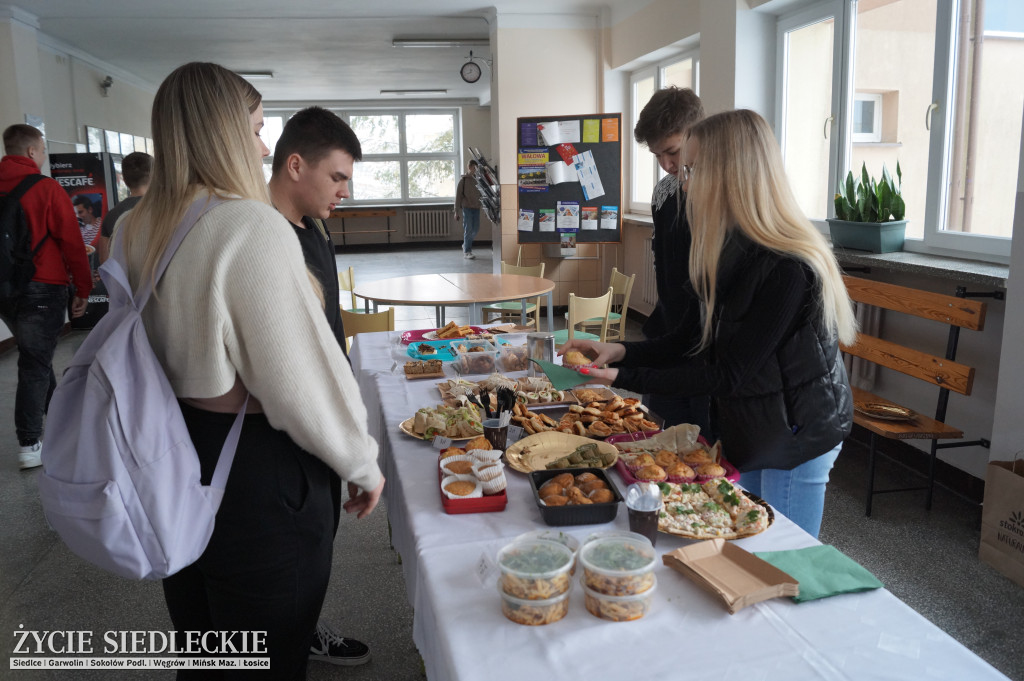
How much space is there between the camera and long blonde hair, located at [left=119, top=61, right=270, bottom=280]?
47.9 inches

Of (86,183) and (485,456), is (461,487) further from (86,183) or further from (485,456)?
(86,183)

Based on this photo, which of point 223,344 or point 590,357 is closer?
point 223,344

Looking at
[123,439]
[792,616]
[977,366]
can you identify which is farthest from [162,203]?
[977,366]

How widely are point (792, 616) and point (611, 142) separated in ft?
20.7

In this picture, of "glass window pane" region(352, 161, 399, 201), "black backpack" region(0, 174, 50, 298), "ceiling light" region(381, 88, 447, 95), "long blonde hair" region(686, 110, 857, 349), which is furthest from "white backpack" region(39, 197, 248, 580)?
"glass window pane" region(352, 161, 399, 201)

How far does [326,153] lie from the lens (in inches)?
→ 73.3

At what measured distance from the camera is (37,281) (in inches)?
151

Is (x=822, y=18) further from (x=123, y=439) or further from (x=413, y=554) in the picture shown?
(x=123, y=439)

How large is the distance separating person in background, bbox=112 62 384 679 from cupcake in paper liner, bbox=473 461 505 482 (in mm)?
260

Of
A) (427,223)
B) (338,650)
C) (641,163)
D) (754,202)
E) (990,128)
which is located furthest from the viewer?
(427,223)

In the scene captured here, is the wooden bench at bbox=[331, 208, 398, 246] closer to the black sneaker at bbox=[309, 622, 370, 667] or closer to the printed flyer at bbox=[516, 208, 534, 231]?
the printed flyer at bbox=[516, 208, 534, 231]

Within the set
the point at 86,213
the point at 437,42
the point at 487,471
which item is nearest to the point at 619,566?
the point at 487,471

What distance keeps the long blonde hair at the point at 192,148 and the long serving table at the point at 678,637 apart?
74 cm

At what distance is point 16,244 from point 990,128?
15.5ft
